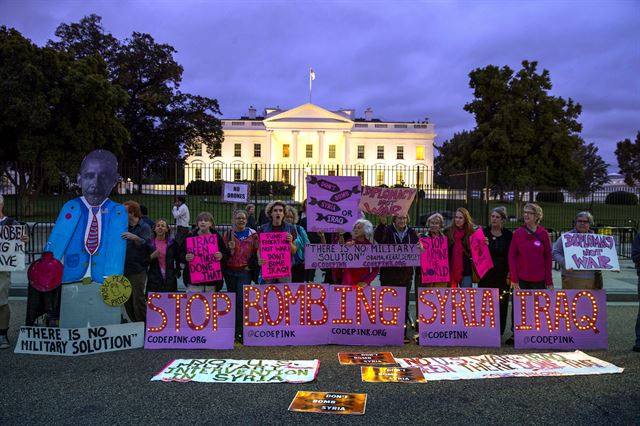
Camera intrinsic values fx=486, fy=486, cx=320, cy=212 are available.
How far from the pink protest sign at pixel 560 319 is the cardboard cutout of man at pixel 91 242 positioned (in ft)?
16.1

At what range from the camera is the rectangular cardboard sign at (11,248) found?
580cm

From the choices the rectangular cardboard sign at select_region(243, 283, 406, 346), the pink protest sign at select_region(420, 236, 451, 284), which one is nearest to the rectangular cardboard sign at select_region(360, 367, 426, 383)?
A: the rectangular cardboard sign at select_region(243, 283, 406, 346)

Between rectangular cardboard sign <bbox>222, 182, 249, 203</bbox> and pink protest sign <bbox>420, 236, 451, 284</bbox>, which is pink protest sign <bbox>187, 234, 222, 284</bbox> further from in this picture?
rectangular cardboard sign <bbox>222, 182, 249, 203</bbox>

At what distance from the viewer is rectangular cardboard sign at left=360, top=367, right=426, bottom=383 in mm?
4781

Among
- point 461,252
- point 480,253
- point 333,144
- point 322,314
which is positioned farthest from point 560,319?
point 333,144

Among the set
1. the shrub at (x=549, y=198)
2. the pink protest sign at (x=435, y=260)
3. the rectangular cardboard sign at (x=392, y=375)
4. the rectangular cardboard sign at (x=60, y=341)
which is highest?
the shrub at (x=549, y=198)

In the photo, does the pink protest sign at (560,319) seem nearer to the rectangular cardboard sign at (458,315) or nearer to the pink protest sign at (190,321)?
the rectangular cardboard sign at (458,315)

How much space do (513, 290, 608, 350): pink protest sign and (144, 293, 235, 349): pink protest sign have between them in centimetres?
354

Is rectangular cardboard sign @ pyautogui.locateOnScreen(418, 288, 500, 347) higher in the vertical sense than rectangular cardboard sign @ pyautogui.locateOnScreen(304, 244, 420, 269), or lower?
lower

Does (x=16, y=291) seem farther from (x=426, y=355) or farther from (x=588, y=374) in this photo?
(x=588, y=374)

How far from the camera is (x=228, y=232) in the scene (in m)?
6.41

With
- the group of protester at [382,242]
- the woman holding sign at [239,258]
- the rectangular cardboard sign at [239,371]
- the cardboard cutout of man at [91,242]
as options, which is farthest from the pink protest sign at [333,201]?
the cardboard cutout of man at [91,242]

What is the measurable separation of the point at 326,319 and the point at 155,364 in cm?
204

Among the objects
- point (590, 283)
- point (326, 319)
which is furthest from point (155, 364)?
point (590, 283)
